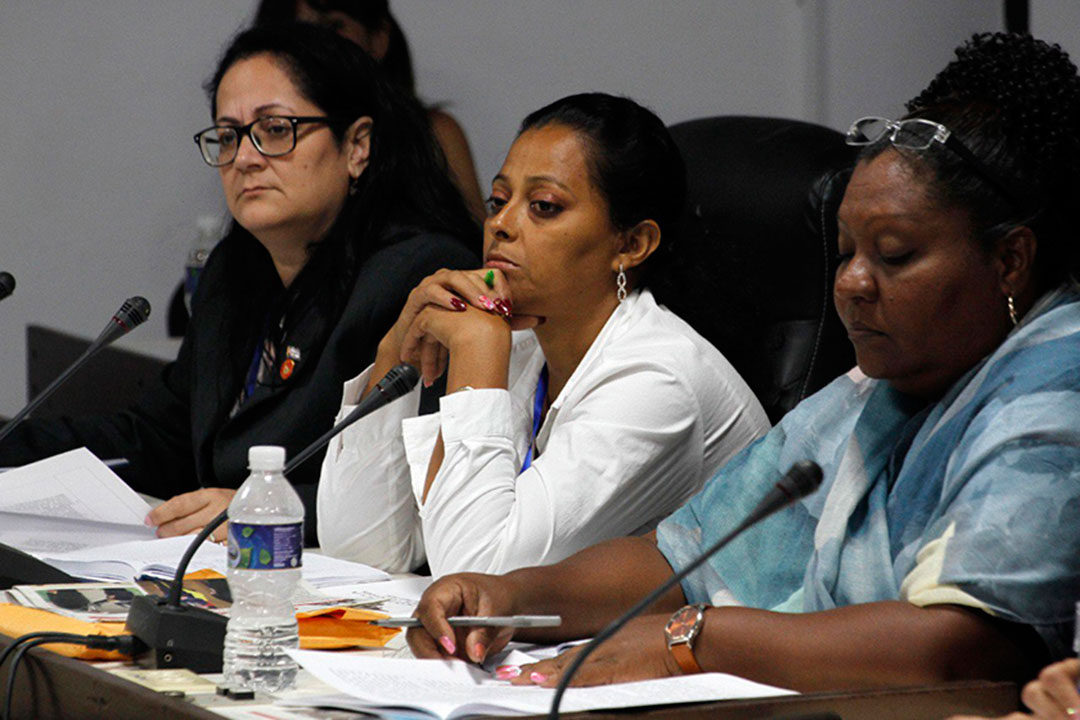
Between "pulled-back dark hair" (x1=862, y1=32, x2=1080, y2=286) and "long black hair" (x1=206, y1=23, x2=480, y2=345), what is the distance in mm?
1151

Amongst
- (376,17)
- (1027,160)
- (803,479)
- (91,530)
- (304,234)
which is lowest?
(91,530)

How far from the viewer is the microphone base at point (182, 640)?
128 centimetres

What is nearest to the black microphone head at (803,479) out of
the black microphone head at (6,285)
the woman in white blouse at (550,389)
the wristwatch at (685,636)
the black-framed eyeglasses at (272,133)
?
the wristwatch at (685,636)

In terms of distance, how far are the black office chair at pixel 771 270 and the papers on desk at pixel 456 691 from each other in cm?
85

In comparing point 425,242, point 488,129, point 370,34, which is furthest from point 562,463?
point 488,129

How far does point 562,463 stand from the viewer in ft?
5.59

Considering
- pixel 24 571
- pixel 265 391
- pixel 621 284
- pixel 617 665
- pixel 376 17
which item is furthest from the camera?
pixel 376 17

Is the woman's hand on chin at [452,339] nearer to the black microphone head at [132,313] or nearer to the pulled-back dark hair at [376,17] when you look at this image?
→ the black microphone head at [132,313]

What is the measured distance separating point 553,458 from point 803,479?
2.37 ft

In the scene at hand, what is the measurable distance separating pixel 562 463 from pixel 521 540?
0.12 metres

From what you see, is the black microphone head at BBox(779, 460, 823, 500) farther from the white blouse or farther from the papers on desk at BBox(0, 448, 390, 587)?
the papers on desk at BBox(0, 448, 390, 587)

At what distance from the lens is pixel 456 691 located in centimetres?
116

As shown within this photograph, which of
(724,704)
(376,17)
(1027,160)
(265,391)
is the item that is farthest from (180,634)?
(376,17)

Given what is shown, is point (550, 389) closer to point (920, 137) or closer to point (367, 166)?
point (367, 166)
